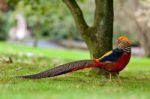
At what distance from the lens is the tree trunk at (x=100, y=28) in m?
14.2

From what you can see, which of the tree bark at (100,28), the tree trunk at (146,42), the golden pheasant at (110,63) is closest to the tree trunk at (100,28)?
the tree bark at (100,28)

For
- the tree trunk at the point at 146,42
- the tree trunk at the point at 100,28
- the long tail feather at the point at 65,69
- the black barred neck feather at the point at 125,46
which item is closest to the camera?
the black barred neck feather at the point at 125,46

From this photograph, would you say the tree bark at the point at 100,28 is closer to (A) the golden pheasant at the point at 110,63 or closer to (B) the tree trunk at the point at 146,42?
(A) the golden pheasant at the point at 110,63

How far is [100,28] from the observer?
14.2 meters

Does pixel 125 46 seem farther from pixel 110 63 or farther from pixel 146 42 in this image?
pixel 146 42

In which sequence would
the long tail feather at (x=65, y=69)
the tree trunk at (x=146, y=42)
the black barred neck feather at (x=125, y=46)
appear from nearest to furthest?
the black barred neck feather at (x=125, y=46) < the long tail feather at (x=65, y=69) < the tree trunk at (x=146, y=42)

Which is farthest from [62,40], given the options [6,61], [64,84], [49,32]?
[64,84]

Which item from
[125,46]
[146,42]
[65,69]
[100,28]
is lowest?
[65,69]

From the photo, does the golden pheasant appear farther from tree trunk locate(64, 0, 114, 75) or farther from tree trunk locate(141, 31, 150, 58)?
tree trunk locate(141, 31, 150, 58)

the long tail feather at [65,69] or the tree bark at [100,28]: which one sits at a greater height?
the tree bark at [100,28]

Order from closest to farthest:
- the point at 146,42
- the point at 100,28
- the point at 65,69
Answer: the point at 65,69, the point at 100,28, the point at 146,42

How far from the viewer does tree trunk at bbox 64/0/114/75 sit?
14.2m

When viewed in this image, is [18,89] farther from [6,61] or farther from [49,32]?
[49,32]

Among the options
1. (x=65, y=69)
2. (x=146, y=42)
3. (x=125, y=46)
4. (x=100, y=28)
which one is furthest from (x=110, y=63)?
(x=146, y=42)
